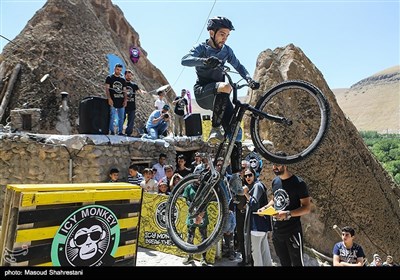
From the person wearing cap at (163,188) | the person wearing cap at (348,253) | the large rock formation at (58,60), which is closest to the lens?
the person wearing cap at (348,253)

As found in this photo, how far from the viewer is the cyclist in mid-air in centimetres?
377

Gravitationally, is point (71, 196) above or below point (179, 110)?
below

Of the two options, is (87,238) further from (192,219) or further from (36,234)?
(192,219)

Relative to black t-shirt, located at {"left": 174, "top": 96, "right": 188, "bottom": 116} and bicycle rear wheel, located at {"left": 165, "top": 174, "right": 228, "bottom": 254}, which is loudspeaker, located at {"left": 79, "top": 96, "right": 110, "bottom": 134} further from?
bicycle rear wheel, located at {"left": 165, "top": 174, "right": 228, "bottom": 254}

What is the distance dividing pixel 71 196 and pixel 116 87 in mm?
5516

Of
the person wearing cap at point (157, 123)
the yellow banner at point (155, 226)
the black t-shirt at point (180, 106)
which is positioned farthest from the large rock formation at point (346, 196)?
the yellow banner at point (155, 226)

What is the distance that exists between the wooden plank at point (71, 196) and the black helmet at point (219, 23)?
7.36ft

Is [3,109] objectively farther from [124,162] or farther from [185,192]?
[185,192]

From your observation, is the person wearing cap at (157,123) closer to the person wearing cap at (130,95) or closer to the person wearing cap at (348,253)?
the person wearing cap at (130,95)

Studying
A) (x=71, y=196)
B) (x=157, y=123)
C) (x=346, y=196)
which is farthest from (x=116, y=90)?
(x=346, y=196)

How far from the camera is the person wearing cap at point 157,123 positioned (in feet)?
35.9

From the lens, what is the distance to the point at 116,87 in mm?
8703

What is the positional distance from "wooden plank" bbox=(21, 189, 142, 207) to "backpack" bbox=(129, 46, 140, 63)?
41.2 metres

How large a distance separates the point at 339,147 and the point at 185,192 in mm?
12482
